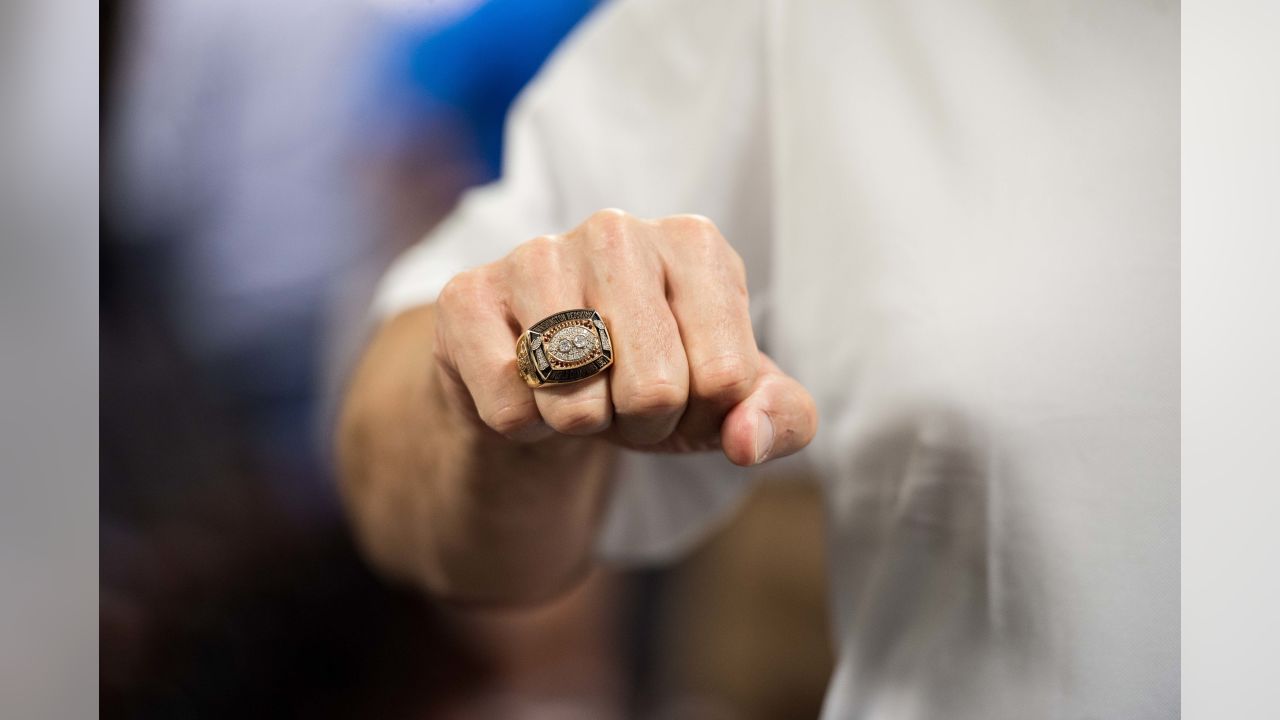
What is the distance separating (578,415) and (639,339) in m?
0.04

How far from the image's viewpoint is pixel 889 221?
506 millimetres

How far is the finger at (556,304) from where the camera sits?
0.90 feet

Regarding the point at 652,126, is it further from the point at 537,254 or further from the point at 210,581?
the point at 210,581

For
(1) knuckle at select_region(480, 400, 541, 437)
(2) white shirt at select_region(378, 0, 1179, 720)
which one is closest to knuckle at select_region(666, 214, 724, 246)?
(1) knuckle at select_region(480, 400, 541, 437)

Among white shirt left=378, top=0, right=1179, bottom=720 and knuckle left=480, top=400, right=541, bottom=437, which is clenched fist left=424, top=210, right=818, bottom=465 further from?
white shirt left=378, top=0, right=1179, bottom=720

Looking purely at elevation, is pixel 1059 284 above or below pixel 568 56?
below

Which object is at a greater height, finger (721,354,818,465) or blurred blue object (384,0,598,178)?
blurred blue object (384,0,598,178)

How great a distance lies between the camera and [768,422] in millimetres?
285

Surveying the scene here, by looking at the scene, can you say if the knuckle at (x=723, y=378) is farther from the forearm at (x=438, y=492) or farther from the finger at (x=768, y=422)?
the forearm at (x=438, y=492)

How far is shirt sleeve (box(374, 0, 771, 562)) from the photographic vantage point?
1.83ft

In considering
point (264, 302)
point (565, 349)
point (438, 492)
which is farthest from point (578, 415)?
point (264, 302)
